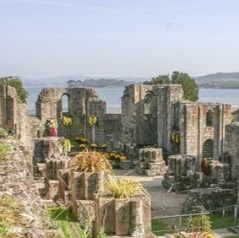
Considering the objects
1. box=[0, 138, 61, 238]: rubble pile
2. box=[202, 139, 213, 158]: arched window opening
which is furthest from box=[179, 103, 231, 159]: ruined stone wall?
box=[0, 138, 61, 238]: rubble pile

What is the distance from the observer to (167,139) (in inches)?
1726

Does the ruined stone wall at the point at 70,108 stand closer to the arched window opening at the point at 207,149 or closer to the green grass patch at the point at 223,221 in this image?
the arched window opening at the point at 207,149

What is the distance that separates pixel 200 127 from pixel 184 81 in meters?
36.0

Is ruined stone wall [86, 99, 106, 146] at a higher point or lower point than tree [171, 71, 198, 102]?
lower

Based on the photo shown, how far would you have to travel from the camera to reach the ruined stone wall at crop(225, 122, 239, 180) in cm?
3117

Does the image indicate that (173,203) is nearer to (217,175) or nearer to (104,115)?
(217,175)

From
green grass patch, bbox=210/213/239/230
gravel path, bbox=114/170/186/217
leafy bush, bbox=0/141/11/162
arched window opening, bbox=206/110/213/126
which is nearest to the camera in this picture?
Result: leafy bush, bbox=0/141/11/162

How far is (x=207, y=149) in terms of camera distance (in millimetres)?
42594

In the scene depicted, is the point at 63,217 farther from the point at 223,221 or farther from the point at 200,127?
the point at 200,127

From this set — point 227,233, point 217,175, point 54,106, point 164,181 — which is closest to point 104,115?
point 54,106

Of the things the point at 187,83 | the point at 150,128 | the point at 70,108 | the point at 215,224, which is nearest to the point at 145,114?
the point at 150,128

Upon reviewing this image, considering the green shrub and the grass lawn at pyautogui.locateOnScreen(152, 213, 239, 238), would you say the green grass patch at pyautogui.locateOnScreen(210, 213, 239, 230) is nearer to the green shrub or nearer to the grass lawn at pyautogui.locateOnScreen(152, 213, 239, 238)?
the grass lawn at pyautogui.locateOnScreen(152, 213, 239, 238)

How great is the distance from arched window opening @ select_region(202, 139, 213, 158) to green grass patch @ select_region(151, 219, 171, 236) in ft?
59.7

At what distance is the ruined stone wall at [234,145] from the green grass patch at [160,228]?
7.51 metres
